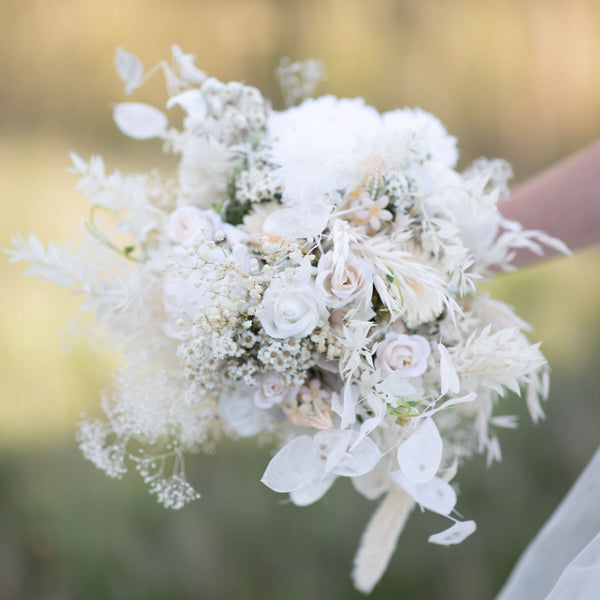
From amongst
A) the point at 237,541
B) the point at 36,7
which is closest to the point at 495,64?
the point at 36,7

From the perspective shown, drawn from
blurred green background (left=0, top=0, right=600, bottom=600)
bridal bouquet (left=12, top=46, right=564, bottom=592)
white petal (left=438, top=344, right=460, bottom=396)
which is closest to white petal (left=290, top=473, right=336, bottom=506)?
bridal bouquet (left=12, top=46, right=564, bottom=592)

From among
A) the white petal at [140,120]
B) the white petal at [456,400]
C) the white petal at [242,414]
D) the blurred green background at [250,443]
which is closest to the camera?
the white petal at [456,400]

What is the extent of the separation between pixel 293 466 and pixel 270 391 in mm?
102

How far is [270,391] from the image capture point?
0.90 metres

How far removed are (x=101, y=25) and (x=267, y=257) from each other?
2.13 meters

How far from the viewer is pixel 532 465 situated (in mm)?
2357

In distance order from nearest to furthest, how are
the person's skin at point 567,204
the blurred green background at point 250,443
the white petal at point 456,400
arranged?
the white petal at point 456,400 → the person's skin at point 567,204 → the blurred green background at point 250,443

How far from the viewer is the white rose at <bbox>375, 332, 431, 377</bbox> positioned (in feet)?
2.83

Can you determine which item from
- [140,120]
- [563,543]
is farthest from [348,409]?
[140,120]

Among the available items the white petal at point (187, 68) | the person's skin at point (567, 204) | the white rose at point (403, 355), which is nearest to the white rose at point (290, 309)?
the white rose at point (403, 355)

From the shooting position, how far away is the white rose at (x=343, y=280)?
804 mm

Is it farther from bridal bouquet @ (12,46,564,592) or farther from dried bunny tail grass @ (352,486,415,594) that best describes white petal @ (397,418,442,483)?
dried bunny tail grass @ (352,486,415,594)

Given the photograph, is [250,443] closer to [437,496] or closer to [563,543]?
[563,543]

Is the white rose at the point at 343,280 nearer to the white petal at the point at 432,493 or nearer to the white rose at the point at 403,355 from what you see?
the white rose at the point at 403,355
